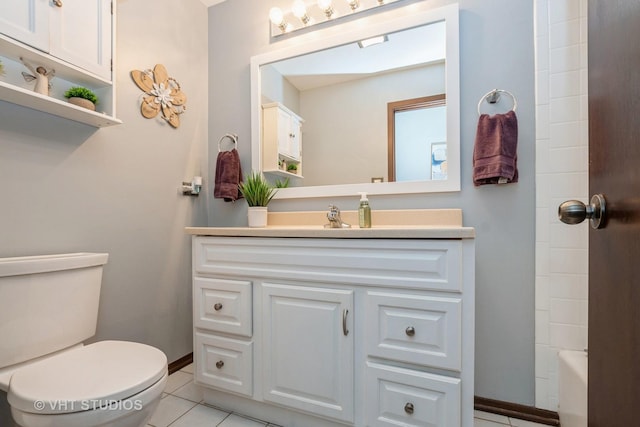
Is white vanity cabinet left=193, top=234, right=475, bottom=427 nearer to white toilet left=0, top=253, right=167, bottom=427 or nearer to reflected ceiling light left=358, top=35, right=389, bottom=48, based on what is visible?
white toilet left=0, top=253, right=167, bottom=427

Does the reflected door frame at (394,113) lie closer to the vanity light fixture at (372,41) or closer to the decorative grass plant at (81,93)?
the vanity light fixture at (372,41)

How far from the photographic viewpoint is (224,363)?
136 cm

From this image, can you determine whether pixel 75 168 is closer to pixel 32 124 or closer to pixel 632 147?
pixel 32 124

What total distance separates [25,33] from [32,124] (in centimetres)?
33

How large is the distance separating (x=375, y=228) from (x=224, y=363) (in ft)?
2.97

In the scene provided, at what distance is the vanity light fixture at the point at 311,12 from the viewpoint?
1.66 meters

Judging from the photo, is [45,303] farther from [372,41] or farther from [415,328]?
[372,41]

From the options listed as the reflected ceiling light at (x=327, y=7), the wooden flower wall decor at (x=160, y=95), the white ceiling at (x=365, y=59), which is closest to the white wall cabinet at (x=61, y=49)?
the wooden flower wall decor at (x=160, y=95)

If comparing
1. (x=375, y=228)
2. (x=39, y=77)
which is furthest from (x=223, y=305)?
(x=39, y=77)

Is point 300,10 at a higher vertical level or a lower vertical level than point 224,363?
higher

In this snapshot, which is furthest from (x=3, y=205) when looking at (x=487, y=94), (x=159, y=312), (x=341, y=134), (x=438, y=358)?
(x=487, y=94)

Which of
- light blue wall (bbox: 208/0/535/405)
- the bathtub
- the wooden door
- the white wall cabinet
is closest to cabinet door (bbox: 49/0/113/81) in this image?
the white wall cabinet

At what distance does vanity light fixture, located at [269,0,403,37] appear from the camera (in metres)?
1.66

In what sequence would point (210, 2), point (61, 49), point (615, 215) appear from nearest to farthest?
point (615, 215), point (61, 49), point (210, 2)
